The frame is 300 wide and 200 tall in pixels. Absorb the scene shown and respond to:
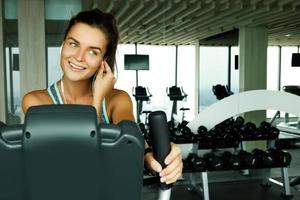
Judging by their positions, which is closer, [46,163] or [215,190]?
[46,163]

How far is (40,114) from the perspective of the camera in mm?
507

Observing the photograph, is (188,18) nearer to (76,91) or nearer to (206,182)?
(206,182)

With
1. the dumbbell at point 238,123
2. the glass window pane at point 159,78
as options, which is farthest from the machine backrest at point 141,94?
the dumbbell at point 238,123

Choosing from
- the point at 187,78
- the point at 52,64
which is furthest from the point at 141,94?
the point at 52,64

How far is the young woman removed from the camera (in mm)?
708

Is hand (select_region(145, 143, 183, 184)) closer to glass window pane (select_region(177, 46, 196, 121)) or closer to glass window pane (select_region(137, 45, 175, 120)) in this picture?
glass window pane (select_region(137, 45, 175, 120))

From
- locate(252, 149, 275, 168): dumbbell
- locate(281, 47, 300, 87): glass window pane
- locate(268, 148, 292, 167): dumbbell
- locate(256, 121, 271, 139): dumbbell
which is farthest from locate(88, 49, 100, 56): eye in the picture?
locate(281, 47, 300, 87): glass window pane

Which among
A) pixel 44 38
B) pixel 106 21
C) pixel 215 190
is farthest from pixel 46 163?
pixel 215 190

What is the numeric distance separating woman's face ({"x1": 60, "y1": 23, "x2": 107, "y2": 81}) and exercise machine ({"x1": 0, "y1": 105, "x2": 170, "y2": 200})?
14.0 inches

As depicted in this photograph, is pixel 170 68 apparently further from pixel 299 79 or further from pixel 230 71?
pixel 299 79

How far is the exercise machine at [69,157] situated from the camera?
506mm

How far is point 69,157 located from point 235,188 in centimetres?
465

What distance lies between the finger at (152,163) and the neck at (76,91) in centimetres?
48

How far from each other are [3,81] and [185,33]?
16.8 feet
